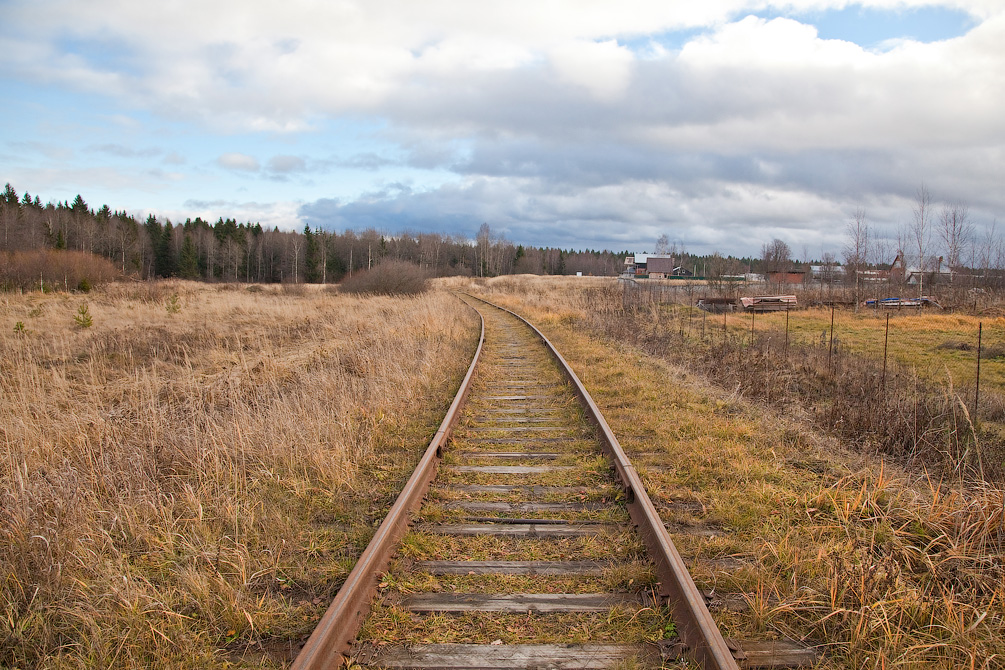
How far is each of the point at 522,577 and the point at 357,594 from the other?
97 cm

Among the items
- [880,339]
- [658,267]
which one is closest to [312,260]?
[658,267]

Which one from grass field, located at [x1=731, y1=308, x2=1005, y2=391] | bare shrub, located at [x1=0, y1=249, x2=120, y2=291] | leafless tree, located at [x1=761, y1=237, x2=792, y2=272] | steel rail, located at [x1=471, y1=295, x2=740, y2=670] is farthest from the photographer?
leafless tree, located at [x1=761, y1=237, x2=792, y2=272]

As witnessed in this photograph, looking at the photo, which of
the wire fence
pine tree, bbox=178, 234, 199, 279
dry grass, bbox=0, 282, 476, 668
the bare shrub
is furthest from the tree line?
dry grass, bbox=0, 282, 476, 668

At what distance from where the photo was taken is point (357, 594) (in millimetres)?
2904

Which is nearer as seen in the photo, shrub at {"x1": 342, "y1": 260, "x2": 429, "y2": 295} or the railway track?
the railway track

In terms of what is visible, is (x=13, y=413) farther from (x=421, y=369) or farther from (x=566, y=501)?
(x=566, y=501)

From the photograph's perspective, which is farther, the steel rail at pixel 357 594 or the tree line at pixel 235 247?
the tree line at pixel 235 247

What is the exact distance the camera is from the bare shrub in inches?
1148

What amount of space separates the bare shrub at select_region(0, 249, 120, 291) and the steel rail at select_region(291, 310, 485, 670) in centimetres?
3310

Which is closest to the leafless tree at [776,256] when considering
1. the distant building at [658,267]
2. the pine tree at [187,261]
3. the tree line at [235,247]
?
the distant building at [658,267]

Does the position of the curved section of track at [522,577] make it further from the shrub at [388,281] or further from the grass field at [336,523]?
the shrub at [388,281]

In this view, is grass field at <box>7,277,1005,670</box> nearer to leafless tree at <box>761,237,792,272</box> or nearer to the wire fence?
the wire fence

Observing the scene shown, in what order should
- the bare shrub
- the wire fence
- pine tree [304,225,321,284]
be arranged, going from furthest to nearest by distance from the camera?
1. pine tree [304,225,321,284]
2. the bare shrub
3. the wire fence

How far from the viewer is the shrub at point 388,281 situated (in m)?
34.0
